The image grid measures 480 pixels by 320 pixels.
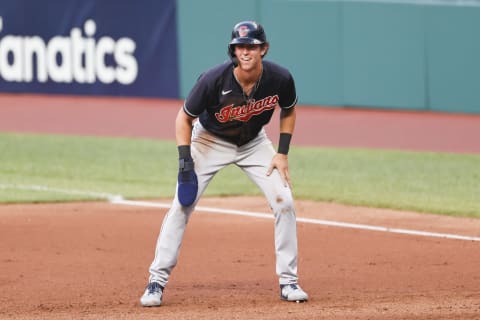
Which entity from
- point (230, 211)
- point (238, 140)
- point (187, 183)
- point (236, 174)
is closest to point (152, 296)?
point (187, 183)

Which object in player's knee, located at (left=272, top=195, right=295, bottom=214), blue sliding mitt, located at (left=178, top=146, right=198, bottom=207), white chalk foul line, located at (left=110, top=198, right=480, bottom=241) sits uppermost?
blue sliding mitt, located at (left=178, top=146, right=198, bottom=207)

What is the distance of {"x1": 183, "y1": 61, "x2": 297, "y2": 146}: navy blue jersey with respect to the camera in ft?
22.8

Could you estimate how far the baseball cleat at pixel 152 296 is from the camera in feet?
22.6


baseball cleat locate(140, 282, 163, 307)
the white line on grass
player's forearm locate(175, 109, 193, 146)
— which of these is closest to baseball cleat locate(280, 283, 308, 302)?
baseball cleat locate(140, 282, 163, 307)

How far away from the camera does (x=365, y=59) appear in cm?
2052

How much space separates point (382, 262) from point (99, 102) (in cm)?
1364

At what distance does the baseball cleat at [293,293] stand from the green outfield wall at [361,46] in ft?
44.8

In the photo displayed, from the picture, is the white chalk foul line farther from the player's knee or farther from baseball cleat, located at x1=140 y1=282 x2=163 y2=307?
baseball cleat, located at x1=140 y1=282 x2=163 y2=307

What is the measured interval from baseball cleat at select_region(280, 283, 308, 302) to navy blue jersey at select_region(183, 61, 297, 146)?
1.00 metres

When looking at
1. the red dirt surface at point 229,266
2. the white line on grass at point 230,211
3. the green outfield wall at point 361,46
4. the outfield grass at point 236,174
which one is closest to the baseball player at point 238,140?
the red dirt surface at point 229,266

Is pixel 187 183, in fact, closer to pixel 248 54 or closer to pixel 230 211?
pixel 248 54

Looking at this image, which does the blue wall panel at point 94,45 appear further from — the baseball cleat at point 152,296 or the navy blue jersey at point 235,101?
the baseball cleat at point 152,296

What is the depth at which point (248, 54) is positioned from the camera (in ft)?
22.3

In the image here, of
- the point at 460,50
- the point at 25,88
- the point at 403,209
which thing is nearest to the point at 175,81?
the point at 25,88
